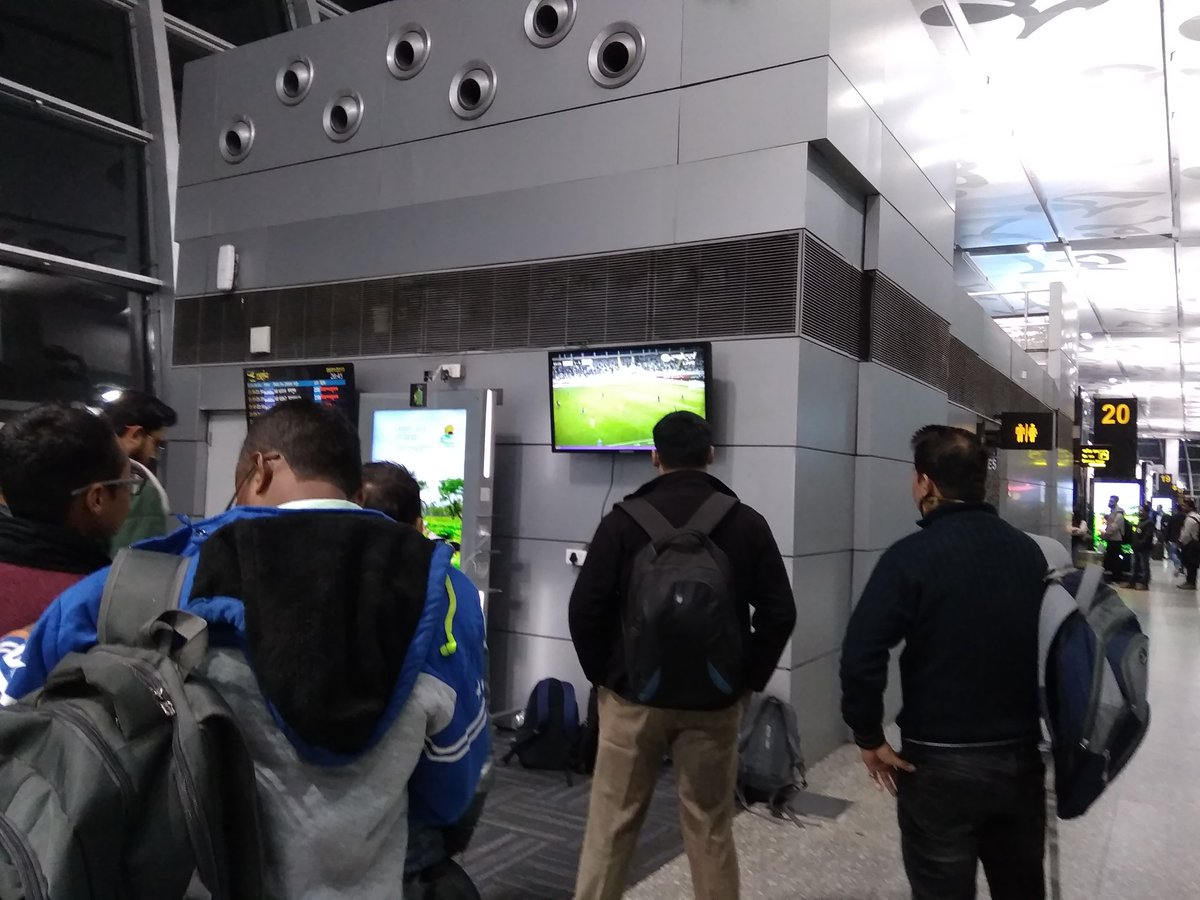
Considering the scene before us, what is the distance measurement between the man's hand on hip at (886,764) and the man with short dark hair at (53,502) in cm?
177

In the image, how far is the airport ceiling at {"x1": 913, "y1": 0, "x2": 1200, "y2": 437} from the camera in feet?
21.8

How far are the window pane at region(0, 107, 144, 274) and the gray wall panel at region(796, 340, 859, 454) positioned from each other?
5531 millimetres

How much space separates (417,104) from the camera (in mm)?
5949

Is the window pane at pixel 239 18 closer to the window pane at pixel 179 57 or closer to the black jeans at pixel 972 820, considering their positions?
the window pane at pixel 179 57

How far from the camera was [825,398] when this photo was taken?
4.98 m

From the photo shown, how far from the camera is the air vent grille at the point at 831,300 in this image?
4703mm

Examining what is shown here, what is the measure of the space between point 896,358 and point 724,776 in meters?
3.87

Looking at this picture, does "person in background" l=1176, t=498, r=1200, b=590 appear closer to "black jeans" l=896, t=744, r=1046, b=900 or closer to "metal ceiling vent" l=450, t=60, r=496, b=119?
"metal ceiling vent" l=450, t=60, r=496, b=119

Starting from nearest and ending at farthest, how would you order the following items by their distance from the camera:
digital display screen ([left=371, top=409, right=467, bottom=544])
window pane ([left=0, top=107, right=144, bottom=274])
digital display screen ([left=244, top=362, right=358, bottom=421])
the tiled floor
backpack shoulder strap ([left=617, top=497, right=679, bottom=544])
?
backpack shoulder strap ([left=617, top=497, right=679, bottom=544]), the tiled floor, digital display screen ([left=371, top=409, right=467, bottom=544]), digital display screen ([left=244, top=362, right=358, bottom=421]), window pane ([left=0, top=107, right=144, bottom=274])

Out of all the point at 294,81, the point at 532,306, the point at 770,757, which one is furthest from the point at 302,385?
the point at 770,757

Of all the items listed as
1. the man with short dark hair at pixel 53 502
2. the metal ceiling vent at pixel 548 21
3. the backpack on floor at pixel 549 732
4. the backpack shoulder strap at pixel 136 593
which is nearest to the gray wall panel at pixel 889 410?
the backpack on floor at pixel 549 732

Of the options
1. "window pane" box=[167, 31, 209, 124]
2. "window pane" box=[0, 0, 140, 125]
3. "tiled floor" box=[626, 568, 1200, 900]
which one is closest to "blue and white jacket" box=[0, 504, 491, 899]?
"tiled floor" box=[626, 568, 1200, 900]

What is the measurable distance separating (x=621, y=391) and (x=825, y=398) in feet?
3.64

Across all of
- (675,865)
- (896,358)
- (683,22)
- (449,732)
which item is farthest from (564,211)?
(449,732)
